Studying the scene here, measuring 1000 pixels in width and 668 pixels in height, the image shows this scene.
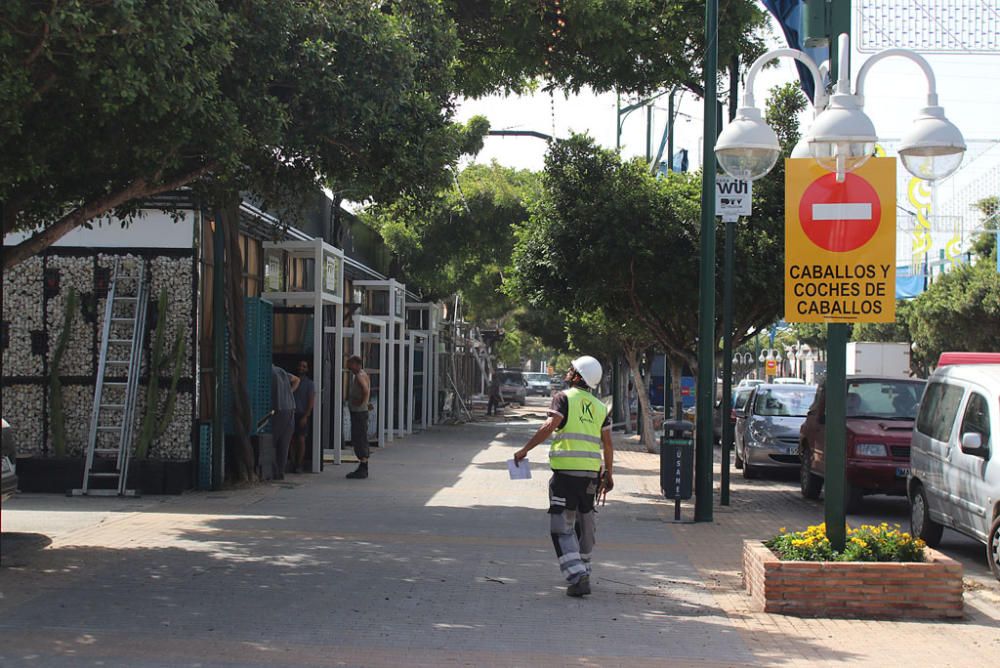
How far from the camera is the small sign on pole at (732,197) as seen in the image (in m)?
13.7

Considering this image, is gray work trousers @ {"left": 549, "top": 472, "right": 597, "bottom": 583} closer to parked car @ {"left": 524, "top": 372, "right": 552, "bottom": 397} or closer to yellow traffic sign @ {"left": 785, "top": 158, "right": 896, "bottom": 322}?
yellow traffic sign @ {"left": 785, "top": 158, "right": 896, "bottom": 322}

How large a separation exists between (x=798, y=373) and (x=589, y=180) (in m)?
86.1

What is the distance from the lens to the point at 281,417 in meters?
16.7

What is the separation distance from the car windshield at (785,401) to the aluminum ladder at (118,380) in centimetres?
1041

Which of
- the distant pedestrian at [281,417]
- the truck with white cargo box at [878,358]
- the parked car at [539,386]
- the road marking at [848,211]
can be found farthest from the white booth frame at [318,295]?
the parked car at [539,386]

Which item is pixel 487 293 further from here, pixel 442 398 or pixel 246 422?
pixel 246 422

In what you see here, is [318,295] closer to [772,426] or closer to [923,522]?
[772,426]

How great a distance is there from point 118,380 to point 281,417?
2887 millimetres

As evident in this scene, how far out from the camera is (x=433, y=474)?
61.3 ft

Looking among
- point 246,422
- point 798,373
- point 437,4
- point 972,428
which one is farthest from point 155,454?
point 798,373

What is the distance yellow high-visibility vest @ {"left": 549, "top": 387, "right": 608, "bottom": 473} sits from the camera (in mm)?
8633

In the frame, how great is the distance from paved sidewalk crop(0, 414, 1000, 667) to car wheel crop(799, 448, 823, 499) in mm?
1760

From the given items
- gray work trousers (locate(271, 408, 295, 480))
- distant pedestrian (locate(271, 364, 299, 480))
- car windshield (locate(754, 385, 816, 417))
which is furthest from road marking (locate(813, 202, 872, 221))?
car windshield (locate(754, 385, 816, 417))

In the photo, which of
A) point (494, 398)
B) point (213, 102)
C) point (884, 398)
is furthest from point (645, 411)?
point (213, 102)
